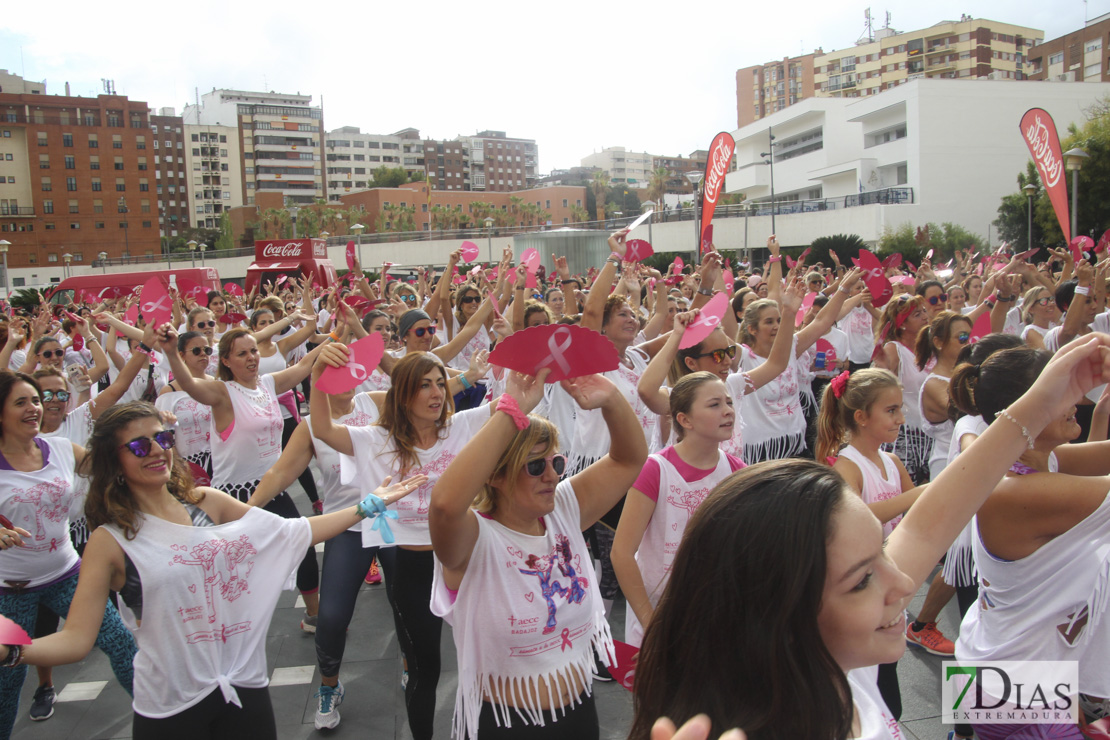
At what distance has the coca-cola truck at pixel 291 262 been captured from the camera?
88.0ft

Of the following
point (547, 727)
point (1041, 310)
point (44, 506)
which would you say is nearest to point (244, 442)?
point (44, 506)

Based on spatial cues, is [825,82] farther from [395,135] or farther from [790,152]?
[395,135]

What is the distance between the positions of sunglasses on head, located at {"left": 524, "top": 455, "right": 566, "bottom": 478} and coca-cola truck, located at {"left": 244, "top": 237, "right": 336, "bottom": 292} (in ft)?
80.5

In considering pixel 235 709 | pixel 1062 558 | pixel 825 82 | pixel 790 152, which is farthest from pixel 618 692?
pixel 825 82

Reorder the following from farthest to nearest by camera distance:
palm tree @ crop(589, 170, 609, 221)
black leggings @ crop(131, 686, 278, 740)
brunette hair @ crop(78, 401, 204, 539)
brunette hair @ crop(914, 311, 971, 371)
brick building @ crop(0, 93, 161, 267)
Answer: palm tree @ crop(589, 170, 609, 221)
brick building @ crop(0, 93, 161, 267)
brunette hair @ crop(914, 311, 971, 371)
brunette hair @ crop(78, 401, 204, 539)
black leggings @ crop(131, 686, 278, 740)

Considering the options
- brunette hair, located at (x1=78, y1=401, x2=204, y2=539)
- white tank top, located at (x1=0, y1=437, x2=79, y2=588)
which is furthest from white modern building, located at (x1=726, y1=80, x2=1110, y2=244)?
brunette hair, located at (x1=78, y1=401, x2=204, y2=539)

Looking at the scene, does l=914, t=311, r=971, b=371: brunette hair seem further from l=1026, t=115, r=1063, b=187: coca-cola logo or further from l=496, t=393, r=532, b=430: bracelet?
l=1026, t=115, r=1063, b=187: coca-cola logo

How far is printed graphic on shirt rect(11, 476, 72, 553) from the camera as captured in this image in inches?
147

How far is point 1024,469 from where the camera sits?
2.50 metres

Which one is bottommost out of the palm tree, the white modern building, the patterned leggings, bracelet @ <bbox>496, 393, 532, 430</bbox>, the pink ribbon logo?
the patterned leggings

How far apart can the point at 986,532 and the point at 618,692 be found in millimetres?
2273

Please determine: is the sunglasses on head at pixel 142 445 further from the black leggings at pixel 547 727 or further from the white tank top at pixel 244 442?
the white tank top at pixel 244 442

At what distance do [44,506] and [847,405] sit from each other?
3.97 m

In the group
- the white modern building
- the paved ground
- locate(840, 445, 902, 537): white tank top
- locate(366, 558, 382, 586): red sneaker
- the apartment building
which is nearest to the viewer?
locate(840, 445, 902, 537): white tank top
